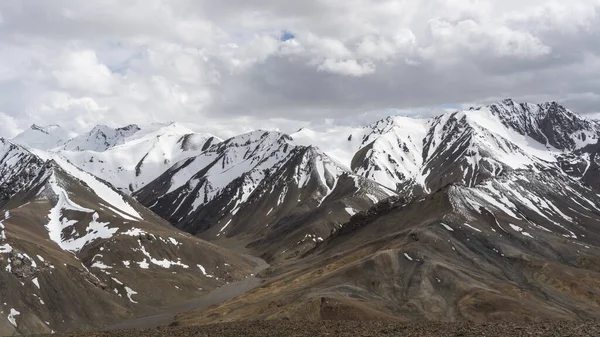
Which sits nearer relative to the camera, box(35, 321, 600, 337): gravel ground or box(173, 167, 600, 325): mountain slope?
box(35, 321, 600, 337): gravel ground

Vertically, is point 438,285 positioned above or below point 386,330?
above

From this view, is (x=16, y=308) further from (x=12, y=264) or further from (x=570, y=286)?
(x=570, y=286)

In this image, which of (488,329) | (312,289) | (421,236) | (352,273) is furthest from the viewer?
(421,236)

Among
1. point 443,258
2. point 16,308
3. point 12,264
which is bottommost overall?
point 16,308

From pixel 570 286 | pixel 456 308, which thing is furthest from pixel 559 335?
pixel 570 286

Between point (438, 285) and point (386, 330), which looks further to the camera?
point (438, 285)

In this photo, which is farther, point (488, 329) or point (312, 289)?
point (312, 289)

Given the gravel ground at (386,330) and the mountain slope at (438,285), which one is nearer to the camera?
the gravel ground at (386,330)

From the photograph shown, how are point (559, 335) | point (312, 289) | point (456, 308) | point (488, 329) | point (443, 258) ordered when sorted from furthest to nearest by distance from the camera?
point (443, 258), point (312, 289), point (456, 308), point (488, 329), point (559, 335)
